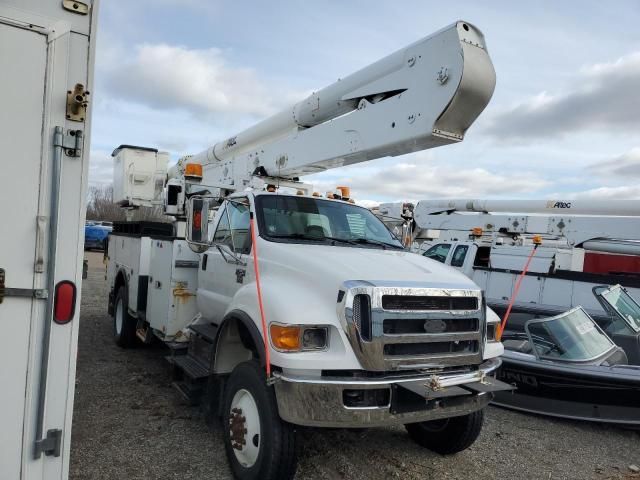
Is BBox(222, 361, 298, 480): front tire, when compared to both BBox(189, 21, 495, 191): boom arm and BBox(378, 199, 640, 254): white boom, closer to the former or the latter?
BBox(189, 21, 495, 191): boom arm

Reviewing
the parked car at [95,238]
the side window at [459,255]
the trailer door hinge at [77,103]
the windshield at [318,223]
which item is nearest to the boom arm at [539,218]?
the side window at [459,255]

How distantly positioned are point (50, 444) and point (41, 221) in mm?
1065

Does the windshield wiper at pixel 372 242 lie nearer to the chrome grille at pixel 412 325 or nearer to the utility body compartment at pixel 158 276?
the chrome grille at pixel 412 325

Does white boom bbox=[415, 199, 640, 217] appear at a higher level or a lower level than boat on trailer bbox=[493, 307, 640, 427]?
higher

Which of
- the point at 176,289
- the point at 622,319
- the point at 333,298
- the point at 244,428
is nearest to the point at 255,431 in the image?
the point at 244,428

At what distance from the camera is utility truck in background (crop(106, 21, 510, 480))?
10.9ft

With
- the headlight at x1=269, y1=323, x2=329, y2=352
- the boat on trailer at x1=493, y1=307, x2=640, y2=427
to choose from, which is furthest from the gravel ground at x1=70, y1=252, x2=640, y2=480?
the headlight at x1=269, y1=323, x2=329, y2=352

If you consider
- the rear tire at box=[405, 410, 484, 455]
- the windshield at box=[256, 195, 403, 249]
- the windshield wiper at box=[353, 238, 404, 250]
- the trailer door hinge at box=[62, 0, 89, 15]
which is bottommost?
the rear tire at box=[405, 410, 484, 455]

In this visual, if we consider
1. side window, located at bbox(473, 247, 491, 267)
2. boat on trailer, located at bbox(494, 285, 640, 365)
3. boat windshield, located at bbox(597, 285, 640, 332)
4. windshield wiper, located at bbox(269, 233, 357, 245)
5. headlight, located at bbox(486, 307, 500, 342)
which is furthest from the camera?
side window, located at bbox(473, 247, 491, 267)

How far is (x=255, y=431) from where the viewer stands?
3.58m

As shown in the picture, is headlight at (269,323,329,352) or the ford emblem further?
the ford emblem

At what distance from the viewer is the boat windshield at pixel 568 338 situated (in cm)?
557

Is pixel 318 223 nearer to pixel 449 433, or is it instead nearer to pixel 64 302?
pixel 449 433

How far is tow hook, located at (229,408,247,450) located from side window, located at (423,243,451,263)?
9.87 m
